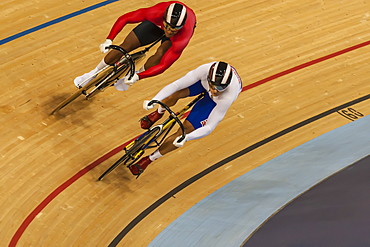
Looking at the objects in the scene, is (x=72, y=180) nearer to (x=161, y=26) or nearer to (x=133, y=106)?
(x=133, y=106)

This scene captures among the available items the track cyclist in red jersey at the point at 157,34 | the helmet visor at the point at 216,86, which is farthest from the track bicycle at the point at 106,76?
the helmet visor at the point at 216,86

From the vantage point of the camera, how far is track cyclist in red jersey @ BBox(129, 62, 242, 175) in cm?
466

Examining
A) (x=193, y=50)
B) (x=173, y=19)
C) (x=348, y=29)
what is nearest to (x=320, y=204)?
(x=173, y=19)

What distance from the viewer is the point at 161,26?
5.42 metres

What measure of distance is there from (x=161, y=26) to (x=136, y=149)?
44.3 inches

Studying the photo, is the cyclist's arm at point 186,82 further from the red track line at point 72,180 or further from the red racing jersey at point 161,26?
the red track line at point 72,180

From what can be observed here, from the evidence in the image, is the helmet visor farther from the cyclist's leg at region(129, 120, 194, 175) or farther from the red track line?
the red track line

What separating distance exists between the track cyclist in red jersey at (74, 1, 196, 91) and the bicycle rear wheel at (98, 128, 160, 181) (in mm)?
441

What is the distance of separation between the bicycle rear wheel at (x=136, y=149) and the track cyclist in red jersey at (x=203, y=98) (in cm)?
10

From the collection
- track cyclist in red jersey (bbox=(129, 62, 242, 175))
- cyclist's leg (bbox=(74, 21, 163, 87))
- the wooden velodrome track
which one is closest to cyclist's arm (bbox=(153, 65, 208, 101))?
track cyclist in red jersey (bbox=(129, 62, 242, 175))

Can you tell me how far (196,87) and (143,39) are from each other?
0.76 m

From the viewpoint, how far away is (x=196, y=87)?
5.12 metres

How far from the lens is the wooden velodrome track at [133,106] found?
4.98m

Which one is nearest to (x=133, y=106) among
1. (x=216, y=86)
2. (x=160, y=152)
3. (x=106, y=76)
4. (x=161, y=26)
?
(x=106, y=76)
